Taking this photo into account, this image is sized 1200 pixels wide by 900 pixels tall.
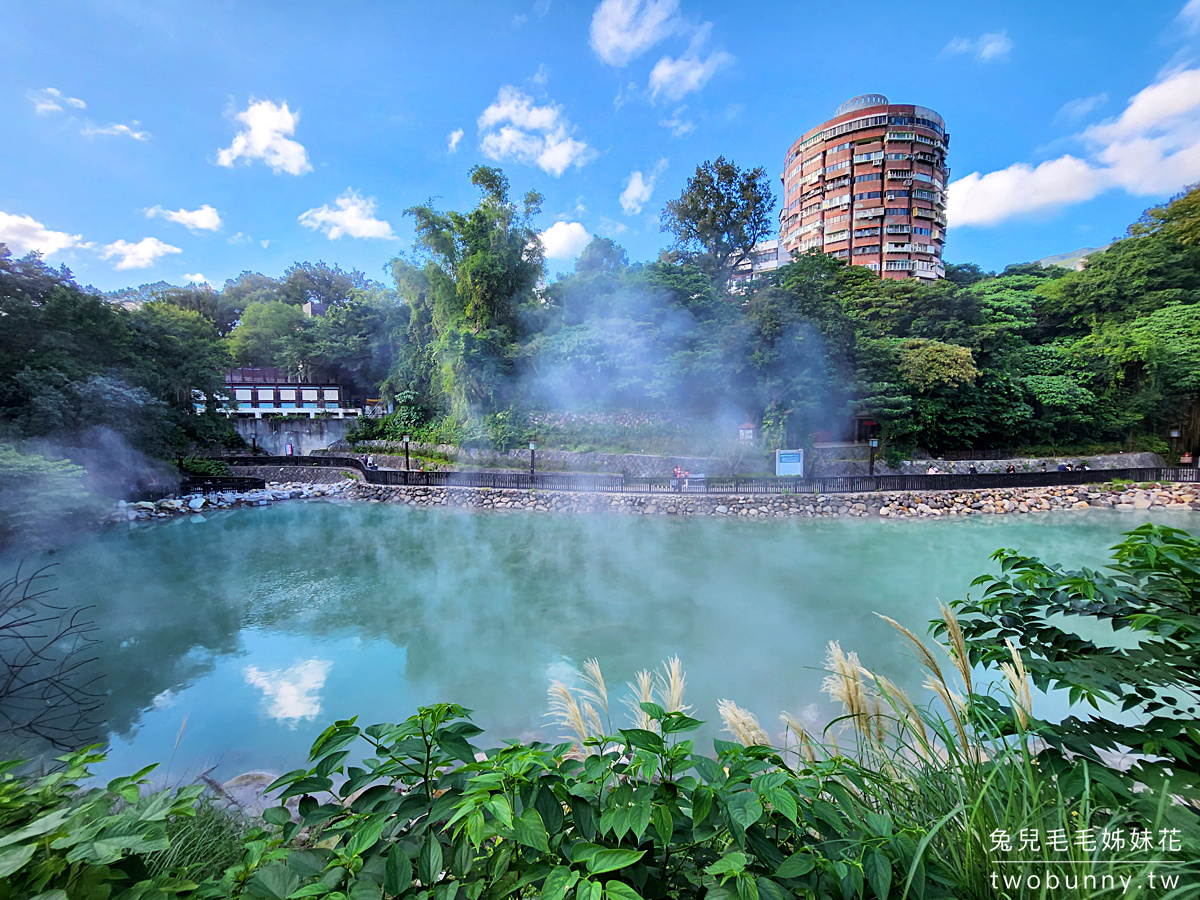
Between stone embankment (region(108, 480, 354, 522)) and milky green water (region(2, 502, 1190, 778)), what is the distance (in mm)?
1307

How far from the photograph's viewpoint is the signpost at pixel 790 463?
12.7m

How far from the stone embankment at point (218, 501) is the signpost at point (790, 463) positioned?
14.9 m

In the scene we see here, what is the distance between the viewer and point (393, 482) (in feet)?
51.6

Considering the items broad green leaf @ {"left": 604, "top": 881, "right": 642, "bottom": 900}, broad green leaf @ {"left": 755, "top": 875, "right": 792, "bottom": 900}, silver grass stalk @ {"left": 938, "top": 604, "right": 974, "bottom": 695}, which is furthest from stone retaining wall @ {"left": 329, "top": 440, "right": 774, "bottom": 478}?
broad green leaf @ {"left": 604, "top": 881, "right": 642, "bottom": 900}

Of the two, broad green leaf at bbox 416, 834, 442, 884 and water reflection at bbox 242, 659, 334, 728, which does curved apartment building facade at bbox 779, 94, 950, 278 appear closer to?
water reflection at bbox 242, 659, 334, 728

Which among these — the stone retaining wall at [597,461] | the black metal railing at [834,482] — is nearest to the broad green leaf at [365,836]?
the black metal railing at [834,482]

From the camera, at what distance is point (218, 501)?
14125 millimetres

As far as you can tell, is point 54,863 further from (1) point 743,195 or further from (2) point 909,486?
(1) point 743,195

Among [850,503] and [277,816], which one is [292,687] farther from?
[850,503]

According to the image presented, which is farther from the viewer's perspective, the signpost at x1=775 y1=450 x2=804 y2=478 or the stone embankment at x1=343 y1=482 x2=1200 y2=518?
the signpost at x1=775 y1=450 x2=804 y2=478

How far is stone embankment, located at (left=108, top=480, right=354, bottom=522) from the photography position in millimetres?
12211

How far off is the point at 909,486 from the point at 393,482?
16.6m

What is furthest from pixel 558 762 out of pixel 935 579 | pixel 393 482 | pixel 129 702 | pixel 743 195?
pixel 743 195

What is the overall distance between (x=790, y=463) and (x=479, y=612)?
989cm
